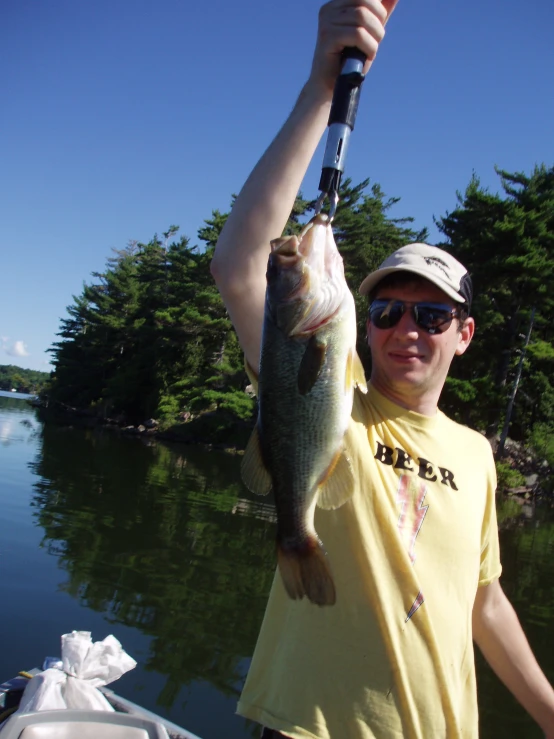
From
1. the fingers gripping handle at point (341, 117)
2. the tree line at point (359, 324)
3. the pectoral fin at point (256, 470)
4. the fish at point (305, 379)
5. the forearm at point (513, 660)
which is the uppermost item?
the tree line at point (359, 324)

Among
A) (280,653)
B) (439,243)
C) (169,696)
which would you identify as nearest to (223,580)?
(169,696)

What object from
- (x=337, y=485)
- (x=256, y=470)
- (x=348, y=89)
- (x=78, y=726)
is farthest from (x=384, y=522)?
(x=78, y=726)

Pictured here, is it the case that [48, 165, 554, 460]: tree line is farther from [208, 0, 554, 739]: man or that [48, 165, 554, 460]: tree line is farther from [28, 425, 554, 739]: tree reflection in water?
[208, 0, 554, 739]: man

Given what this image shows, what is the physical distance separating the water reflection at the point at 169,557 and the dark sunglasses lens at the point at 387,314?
4673 millimetres

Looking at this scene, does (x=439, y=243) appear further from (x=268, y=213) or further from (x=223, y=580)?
(x=268, y=213)

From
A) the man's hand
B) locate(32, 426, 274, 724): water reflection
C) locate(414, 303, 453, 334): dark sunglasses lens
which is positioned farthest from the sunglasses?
→ locate(32, 426, 274, 724): water reflection

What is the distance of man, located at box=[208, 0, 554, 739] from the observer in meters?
1.48

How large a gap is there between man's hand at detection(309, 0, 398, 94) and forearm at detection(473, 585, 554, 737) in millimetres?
1824

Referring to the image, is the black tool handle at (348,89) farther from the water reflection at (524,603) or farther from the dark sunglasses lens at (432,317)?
the water reflection at (524,603)

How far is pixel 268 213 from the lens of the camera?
5.33 ft

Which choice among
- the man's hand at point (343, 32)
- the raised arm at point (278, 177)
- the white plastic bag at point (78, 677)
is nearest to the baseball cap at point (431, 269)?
the raised arm at point (278, 177)

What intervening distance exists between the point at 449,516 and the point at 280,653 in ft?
2.03

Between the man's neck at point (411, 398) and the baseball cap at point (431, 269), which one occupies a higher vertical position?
the baseball cap at point (431, 269)

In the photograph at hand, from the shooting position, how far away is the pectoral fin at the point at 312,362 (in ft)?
5.16
